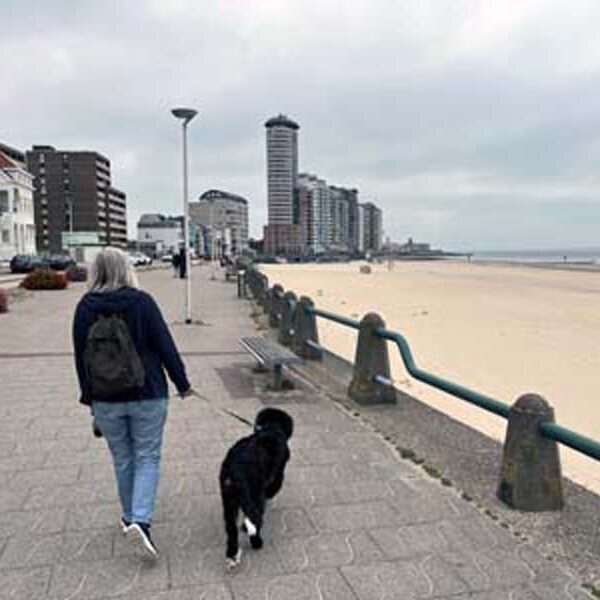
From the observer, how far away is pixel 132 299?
309cm

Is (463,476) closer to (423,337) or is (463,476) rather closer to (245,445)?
(245,445)

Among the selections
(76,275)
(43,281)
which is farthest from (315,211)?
(43,281)

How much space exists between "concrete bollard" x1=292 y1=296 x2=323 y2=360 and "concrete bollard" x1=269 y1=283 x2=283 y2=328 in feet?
9.62

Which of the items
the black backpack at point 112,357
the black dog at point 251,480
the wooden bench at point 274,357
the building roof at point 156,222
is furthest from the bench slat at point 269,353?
the building roof at point 156,222

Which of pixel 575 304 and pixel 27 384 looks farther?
pixel 575 304

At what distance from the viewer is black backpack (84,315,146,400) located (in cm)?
300

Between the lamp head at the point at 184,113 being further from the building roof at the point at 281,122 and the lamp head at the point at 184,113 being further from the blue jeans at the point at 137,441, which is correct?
the building roof at the point at 281,122

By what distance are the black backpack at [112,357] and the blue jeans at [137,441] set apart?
16 centimetres

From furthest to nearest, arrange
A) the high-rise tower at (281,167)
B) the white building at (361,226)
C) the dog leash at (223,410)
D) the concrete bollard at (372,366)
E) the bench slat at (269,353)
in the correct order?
the white building at (361,226), the high-rise tower at (281,167), the bench slat at (269,353), the concrete bollard at (372,366), the dog leash at (223,410)

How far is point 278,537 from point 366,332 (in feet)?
10.4

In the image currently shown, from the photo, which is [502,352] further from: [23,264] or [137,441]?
[23,264]

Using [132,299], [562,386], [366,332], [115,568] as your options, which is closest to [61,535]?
[115,568]

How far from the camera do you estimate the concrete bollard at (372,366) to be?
635 centimetres

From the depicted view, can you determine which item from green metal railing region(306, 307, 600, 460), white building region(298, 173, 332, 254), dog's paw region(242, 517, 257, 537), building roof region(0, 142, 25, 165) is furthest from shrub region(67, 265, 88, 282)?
white building region(298, 173, 332, 254)
